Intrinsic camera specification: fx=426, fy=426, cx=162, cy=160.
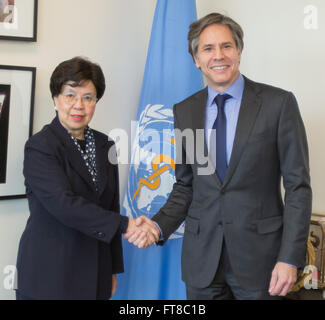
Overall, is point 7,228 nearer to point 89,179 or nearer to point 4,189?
point 4,189

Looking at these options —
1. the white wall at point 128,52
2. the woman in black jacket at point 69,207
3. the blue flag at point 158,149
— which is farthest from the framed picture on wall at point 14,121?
the blue flag at point 158,149

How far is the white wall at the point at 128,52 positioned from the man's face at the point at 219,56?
28.1 inches

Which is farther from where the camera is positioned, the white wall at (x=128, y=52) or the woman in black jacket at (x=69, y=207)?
the white wall at (x=128, y=52)

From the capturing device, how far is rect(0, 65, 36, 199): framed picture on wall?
1.94 meters

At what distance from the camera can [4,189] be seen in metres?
1.98

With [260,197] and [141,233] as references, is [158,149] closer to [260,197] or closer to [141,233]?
[141,233]

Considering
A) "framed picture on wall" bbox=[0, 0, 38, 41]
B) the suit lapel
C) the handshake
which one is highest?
"framed picture on wall" bbox=[0, 0, 38, 41]

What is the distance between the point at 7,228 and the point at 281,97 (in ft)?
4.53

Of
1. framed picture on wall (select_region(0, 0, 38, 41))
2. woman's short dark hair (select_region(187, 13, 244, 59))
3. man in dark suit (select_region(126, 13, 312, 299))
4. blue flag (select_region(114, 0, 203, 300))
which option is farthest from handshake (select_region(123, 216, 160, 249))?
framed picture on wall (select_region(0, 0, 38, 41))

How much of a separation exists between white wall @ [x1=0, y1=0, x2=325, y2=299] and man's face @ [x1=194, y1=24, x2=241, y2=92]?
71 centimetres

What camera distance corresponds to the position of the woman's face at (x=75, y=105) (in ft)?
5.59

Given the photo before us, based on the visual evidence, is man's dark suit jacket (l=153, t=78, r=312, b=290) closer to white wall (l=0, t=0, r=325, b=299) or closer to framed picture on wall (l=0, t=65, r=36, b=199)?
white wall (l=0, t=0, r=325, b=299)

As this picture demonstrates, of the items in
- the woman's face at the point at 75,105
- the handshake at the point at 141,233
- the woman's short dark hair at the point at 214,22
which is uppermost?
the woman's short dark hair at the point at 214,22

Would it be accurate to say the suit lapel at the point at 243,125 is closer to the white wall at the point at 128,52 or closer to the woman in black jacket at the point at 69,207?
the woman in black jacket at the point at 69,207
